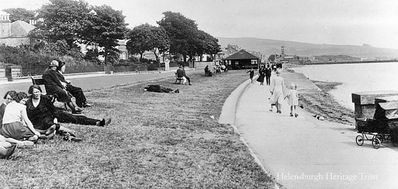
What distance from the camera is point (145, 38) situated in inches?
2623

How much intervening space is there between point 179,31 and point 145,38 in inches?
593

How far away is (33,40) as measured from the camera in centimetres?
4850

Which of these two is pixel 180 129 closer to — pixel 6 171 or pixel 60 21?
pixel 6 171

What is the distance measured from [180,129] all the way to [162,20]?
234ft

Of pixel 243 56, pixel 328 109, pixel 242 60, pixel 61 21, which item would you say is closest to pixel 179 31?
pixel 242 60

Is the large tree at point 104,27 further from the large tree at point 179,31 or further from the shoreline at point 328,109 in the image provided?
the shoreline at point 328,109

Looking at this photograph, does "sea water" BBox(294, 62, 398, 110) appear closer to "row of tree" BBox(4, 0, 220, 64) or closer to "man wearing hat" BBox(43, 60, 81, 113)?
"man wearing hat" BBox(43, 60, 81, 113)

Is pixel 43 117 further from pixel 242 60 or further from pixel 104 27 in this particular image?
pixel 242 60

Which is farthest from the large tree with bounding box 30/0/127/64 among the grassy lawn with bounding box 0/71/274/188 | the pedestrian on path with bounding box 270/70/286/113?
the grassy lawn with bounding box 0/71/274/188

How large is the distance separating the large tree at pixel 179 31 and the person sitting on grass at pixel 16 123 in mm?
71411

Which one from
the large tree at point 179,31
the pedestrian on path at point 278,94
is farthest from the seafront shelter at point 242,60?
the pedestrian on path at point 278,94

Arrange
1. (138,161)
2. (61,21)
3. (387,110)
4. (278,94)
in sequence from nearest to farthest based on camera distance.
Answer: (138,161) → (387,110) → (278,94) → (61,21)

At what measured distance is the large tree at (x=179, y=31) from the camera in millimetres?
78500

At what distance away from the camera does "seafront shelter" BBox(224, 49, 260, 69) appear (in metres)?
75.7
